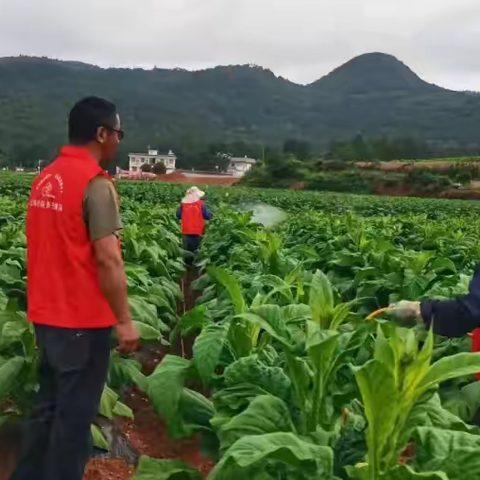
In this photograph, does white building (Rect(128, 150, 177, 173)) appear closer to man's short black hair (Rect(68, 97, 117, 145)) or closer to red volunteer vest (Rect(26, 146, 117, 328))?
man's short black hair (Rect(68, 97, 117, 145))

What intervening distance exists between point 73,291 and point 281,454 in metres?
1.36

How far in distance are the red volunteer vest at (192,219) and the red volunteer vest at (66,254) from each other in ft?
26.4

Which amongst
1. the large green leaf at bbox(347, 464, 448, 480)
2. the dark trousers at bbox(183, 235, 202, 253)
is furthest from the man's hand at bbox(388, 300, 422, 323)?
the dark trousers at bbox(183, 235, 202, 253)

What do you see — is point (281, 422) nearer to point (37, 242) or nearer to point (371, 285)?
point (37, 242)

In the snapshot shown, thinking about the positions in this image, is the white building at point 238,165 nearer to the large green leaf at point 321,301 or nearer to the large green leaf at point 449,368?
the large green leaf at point 321,301

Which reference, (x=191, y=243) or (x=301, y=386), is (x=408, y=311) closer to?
(x=301, y=386)

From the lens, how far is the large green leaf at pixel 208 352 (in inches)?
106

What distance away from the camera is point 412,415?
216 centimetres

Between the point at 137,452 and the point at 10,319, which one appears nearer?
the point at 10,319

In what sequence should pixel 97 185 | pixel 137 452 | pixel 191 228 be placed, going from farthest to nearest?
pixel 191 228 < pixel 137 452 < pixel 97 185

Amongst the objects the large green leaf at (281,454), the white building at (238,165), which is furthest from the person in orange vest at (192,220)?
the white building at (238,165)

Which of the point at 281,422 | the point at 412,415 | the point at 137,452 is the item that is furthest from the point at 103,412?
the point at 412,415

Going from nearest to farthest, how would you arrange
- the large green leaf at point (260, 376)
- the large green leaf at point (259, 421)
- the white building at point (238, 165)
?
the large green leaf at point (259, 421)
the large green leaf at point (260, 376)
the white building at point (238, 165)

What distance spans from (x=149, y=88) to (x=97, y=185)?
116 meters
